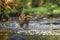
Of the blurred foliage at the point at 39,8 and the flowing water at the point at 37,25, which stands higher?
the flowing water at the point at 37,25

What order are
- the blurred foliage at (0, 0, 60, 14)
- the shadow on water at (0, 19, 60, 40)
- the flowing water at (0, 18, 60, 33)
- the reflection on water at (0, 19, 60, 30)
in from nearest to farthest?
1. the flowing water at (0, 18, 60, 33)
2. the shadow on water at (0, 19, 60, 40)
3. the reflection on water at (0, 19, 60, 30)
4. the blurred foliage at (0, 0, 60, 14)

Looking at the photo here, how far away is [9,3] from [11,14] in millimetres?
1467

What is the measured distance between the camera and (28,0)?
16812 millimetres

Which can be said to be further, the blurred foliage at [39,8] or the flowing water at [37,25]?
the blurred foliage at [39,8]

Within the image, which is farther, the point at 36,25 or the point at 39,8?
the point at 39,8

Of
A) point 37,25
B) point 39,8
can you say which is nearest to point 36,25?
point 37,25

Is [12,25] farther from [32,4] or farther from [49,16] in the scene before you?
[32,4]

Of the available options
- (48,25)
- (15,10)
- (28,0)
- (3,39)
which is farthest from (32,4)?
(3,39)

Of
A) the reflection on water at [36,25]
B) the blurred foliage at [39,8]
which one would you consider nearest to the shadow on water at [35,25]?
the reflection on water at [36,25]

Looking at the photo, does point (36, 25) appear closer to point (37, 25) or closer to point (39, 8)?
point (37, 25)

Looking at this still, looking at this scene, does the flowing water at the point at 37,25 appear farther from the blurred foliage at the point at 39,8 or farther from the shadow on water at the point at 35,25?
the blurred foliage at the point at 39,8

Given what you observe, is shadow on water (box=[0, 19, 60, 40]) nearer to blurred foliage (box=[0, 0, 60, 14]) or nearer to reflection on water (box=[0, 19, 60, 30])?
reflection on water (box=[0, 19, 60, 30])

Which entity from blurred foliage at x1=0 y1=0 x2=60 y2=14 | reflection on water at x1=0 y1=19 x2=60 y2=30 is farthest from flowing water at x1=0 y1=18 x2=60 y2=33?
blurred foliage at x1=0 y1=0 x2=60 y2=14

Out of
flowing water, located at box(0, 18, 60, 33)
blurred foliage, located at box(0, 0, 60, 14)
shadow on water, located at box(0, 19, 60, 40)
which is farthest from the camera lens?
blurred foliage, located at box(0, 0, 60, 14)
